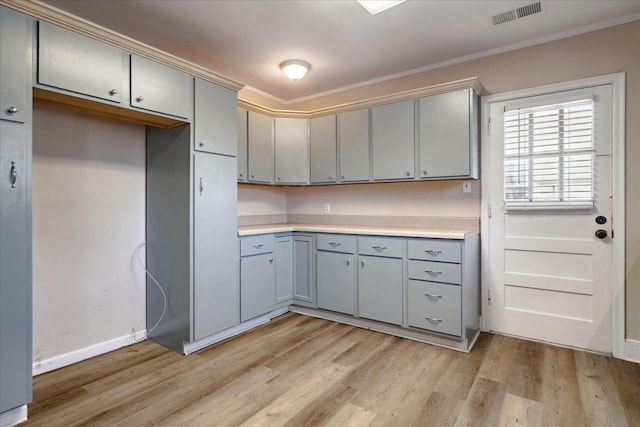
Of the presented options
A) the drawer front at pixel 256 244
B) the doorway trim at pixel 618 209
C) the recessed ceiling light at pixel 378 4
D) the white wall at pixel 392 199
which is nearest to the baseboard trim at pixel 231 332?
the drawer front at pixel 256 244

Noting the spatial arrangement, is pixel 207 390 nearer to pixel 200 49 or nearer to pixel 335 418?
pixel 335 418

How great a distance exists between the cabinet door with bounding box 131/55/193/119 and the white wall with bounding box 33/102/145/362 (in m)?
0.57

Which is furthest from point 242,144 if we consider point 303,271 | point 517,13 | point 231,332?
point 517,13

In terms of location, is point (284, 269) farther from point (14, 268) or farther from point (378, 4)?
point (378, 4)

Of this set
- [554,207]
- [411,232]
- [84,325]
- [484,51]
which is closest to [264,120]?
[411,232]

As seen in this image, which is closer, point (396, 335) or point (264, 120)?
point (396, 335)

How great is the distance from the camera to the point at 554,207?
281 cm

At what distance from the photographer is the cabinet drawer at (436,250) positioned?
273 centimetres

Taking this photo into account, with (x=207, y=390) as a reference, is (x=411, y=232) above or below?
above

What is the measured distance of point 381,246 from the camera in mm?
3088

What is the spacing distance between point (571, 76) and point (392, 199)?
6.00 ft

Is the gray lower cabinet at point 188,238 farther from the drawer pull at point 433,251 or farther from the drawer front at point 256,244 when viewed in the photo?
the drawer pull at point 433,251

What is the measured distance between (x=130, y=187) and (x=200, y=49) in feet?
4.50

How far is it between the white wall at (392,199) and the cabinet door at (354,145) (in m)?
0.32
